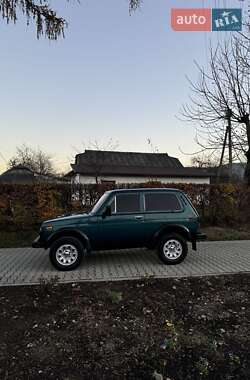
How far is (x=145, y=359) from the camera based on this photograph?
3.65m

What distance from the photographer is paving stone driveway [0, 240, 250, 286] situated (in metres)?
6.71

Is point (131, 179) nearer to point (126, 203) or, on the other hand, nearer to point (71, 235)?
point (126, 203)

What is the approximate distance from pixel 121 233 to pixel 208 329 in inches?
134

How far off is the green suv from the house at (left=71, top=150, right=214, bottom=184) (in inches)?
801

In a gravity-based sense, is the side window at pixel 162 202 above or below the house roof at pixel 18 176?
below

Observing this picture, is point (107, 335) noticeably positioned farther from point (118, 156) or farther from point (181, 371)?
point (118, 156)

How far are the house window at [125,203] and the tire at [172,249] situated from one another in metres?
0.92

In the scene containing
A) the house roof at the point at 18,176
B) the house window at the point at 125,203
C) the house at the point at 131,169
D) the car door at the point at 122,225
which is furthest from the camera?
the house at the point at 131,169

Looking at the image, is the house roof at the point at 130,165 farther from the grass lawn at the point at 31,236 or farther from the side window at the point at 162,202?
the side window at the point at 162,202

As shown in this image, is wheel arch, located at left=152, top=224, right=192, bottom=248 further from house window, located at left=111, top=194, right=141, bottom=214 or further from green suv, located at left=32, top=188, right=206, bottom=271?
house window, located at left=111, top=194, right=141, bottom=214

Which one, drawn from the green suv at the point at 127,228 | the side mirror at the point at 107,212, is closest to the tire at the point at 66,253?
the green suv at the point at 127,228

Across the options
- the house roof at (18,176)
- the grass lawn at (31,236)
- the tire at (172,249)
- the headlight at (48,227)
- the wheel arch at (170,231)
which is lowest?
the grass lawn at (31,236)

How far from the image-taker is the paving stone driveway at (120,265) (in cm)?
671

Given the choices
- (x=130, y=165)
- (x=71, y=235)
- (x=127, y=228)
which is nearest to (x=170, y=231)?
(x=127, y=228)
